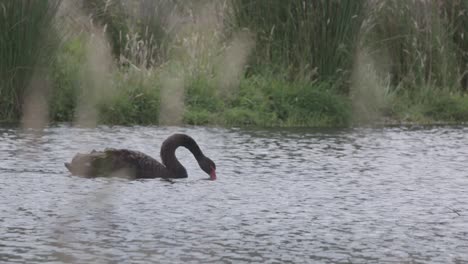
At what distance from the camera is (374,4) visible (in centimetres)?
1834

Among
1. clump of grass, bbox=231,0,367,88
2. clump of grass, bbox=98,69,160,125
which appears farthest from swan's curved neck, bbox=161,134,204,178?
clump of grass, bbox=231,0,367,88

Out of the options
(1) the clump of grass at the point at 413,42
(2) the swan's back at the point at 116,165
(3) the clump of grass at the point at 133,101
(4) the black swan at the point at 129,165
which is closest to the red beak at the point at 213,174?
(4) the black swan at the point at 129,165

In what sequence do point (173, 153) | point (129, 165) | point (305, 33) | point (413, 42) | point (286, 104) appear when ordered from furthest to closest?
1. point (413, 42)
2. point (305, 33)
3. point (286, 104)
4. point (173, 153)
5. point (129, 165)

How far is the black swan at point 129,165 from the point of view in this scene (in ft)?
38.6

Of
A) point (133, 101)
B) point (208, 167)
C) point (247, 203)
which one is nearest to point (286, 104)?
point (133, 101)

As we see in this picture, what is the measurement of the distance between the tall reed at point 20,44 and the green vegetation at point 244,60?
14 mm

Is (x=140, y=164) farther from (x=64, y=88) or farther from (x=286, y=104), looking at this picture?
(x=286, y=104)

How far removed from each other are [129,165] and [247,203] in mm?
1697

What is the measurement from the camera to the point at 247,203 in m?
10.6

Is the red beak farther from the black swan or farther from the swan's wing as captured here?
the swan's wing

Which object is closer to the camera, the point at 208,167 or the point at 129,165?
the point at 129,165

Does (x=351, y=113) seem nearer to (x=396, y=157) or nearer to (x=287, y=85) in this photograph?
(x=287, y=85)

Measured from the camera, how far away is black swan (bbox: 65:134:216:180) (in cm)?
1177

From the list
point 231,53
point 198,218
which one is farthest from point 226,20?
point 198,218
